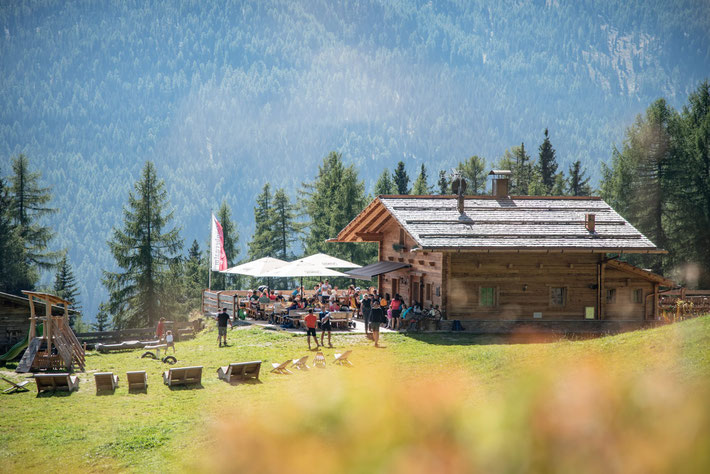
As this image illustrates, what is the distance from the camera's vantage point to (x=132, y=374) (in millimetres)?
18453

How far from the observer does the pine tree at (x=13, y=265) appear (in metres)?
54.6

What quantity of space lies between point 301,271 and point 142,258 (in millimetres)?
22545

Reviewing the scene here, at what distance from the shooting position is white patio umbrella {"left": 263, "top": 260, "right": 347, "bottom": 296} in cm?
3303

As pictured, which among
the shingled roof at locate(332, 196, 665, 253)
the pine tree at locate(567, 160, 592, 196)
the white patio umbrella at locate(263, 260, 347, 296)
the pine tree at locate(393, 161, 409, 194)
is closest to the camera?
the shingled roof at locate(332, 196, 665, 253)

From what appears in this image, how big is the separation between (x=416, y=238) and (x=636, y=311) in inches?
427

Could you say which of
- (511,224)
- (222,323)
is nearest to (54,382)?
(222,323)

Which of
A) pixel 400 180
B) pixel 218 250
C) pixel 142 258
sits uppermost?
pixel 400 180

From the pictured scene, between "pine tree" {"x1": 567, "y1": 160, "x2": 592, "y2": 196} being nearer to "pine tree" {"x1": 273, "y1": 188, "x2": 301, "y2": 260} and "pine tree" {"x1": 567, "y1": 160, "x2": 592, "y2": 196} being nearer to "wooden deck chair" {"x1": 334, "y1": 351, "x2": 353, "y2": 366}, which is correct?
"pine tree" {"x1": 273, "y1": 188, "x2": 301, "y2": 260}

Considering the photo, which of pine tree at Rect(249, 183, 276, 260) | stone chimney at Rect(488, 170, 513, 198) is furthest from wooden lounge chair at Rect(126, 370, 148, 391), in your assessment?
pine tree at Rect(249, 183, 276, 260)

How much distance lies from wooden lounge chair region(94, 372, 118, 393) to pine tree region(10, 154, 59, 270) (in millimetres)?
46034

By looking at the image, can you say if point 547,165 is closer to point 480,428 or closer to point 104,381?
point 104,381

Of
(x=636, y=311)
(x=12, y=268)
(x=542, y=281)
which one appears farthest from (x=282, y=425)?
(x=12, y=268)

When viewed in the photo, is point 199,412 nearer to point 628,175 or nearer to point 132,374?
point 132,374

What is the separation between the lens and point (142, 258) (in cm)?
5144
